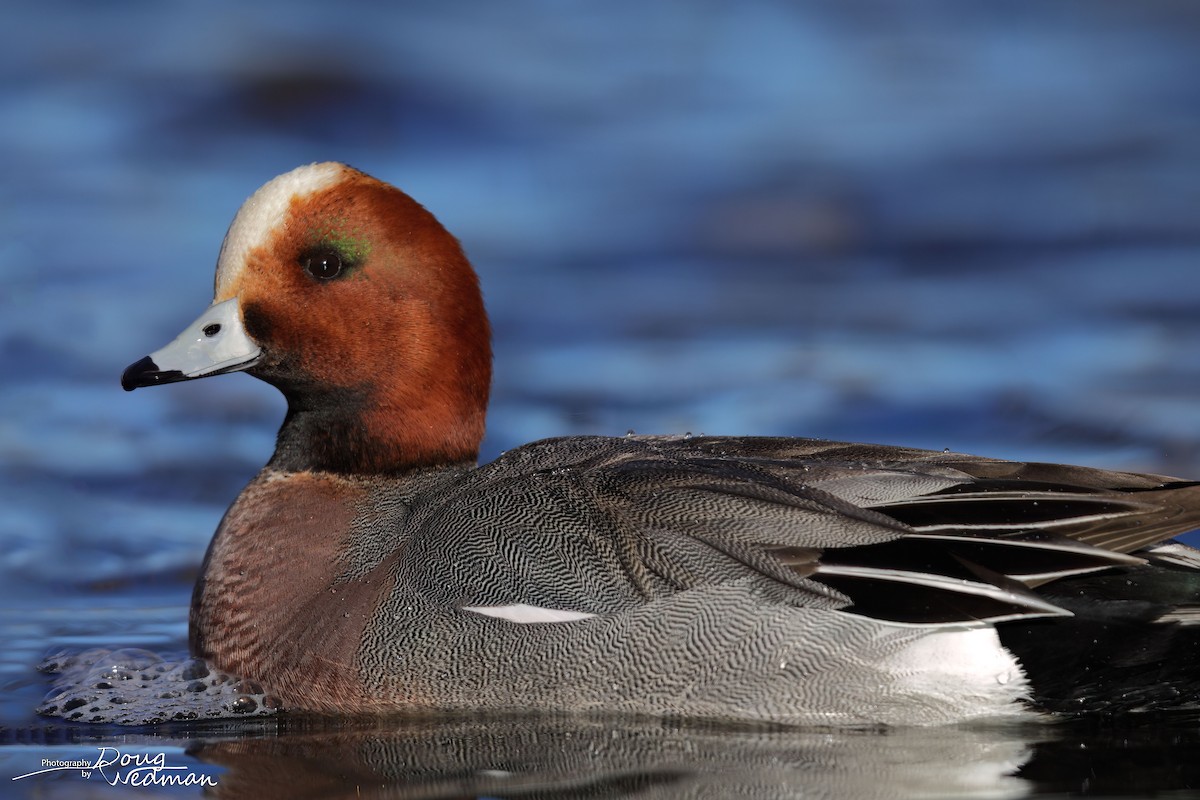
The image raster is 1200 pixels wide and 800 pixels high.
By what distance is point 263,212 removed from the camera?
174 inches

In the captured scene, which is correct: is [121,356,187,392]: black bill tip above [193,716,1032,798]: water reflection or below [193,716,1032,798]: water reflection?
above

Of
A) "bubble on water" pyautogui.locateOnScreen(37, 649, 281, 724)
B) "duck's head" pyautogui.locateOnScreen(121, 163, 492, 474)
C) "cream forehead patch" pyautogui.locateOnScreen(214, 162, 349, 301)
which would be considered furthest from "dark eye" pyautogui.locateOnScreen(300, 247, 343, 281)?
"bubble on water" pyautogui.locateOnScreen(37, 649, 281, 724)

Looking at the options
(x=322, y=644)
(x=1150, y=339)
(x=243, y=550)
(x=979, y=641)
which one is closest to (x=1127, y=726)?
(x=979, y=641)

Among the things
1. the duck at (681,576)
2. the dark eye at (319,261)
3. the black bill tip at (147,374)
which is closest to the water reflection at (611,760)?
the duck at (681,576)

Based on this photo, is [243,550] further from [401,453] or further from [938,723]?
[938,723]

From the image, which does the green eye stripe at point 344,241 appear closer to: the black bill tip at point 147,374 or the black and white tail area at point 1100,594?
the black bill tip at point 147,374

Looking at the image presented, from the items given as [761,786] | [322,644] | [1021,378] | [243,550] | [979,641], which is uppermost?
[1021,378]

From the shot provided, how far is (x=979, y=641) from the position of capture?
366 centimetres

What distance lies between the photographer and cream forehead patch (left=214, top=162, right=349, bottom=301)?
442 centimetres

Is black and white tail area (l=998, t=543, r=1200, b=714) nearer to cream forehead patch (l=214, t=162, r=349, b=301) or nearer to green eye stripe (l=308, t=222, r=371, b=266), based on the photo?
green eye stripe (l=308, t=222, r=371, b=266)

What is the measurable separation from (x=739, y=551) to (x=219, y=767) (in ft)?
4.19

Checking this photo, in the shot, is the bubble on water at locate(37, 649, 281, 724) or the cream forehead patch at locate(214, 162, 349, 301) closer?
the bubble on water at locate(37, 649, 281, 724)

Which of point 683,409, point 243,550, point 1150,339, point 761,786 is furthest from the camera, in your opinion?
point 1150,339
